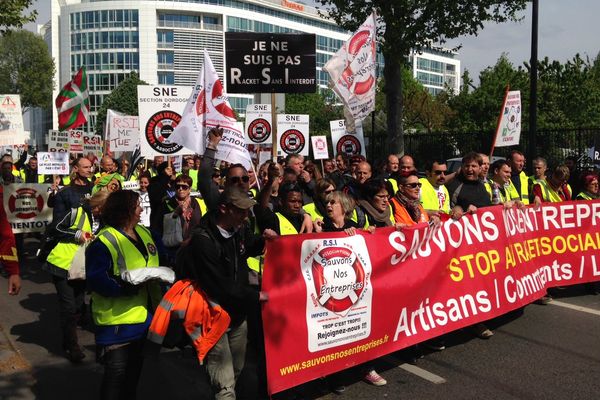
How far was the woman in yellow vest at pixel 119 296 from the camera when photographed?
3.65m

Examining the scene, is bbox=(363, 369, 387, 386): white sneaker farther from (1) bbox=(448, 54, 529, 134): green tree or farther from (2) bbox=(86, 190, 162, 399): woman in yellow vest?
(1) bbox=(448, 54, 529, 134): green tree

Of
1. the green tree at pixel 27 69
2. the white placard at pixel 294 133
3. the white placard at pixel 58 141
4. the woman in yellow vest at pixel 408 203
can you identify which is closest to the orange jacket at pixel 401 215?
the woman in yellow vest at pixel 408 203

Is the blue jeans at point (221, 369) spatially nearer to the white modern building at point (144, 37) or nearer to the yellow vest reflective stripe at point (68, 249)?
the yellow vest reflective stripe at point (68, 249)

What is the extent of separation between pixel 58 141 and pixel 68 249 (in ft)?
37.9

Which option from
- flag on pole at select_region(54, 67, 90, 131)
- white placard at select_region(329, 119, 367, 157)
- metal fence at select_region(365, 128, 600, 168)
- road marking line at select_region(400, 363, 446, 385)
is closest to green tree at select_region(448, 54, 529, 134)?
metal fence at select_region(365, 128, 600, 168)

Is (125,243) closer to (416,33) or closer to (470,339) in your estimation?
(470,339)

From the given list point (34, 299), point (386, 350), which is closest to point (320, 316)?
point (386, 350)

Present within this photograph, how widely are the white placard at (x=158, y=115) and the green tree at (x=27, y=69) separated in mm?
64336

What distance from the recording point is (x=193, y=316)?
3.60 m

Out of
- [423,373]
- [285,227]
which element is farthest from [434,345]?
[285,227]

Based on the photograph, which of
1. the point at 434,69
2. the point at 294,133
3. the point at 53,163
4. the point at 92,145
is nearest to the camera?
the point at 53,163

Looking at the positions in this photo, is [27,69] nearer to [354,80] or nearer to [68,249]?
[354,80]

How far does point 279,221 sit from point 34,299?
4504mm

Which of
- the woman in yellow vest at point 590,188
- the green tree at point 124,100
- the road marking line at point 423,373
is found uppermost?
the green tree at point 124,100
